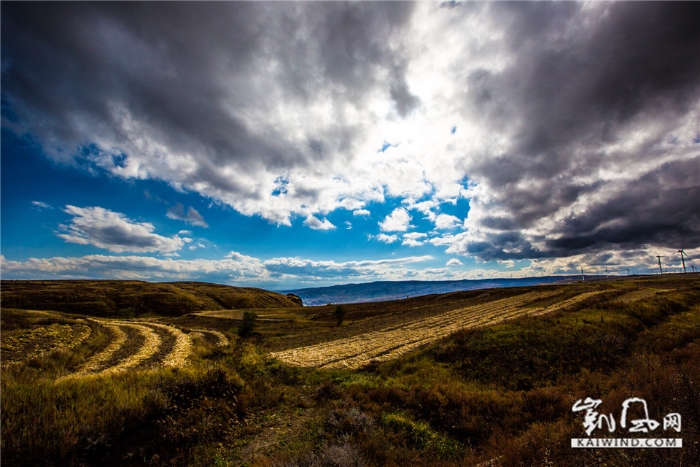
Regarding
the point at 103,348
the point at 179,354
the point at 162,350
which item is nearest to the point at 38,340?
the point at 103,348

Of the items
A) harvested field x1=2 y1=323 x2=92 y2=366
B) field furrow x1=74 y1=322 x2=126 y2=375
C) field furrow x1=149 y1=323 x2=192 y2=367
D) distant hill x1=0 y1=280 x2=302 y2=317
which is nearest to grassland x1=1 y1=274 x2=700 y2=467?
field furrow x1=74 y1=322 x2=126 y2=375

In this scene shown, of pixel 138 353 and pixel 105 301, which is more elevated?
pixel 138 353

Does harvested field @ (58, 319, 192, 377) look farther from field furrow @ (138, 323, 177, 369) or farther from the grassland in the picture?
the grassland

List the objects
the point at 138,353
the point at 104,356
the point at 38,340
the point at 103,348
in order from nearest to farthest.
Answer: the point at 104,356
the point at 138,353
the point at 38,340
the point at 103,348

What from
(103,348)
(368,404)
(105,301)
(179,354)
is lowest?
(105,301)

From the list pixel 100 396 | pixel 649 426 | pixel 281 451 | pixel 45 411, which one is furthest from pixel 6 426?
pixel 649 426

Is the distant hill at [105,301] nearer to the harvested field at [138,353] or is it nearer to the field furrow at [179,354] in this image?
the harvested field at [138,353]

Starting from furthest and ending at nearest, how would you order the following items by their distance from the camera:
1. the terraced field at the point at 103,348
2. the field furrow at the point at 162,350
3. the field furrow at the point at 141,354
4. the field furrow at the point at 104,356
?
the field furrow at the point at 162,350, the terraced field at the point at 103,348, the field furrow at the point at 141,354, the field furrow at the point at 104,356

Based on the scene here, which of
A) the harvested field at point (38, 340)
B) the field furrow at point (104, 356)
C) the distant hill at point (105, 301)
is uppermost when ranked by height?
the harvested field at point (38, 340)

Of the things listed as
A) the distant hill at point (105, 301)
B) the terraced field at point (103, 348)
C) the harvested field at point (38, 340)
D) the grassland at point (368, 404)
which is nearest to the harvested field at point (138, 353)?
the terraced field at point (103, 348)

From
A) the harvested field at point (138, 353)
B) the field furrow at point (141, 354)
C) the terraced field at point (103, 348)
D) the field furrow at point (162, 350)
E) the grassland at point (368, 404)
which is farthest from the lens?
the field furrow at point (162, 350)

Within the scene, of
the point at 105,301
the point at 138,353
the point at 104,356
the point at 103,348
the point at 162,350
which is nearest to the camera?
the point at 104,356

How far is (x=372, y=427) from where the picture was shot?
9.62 metres

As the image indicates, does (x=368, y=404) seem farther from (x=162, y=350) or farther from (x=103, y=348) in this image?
(x=103, y=348)
